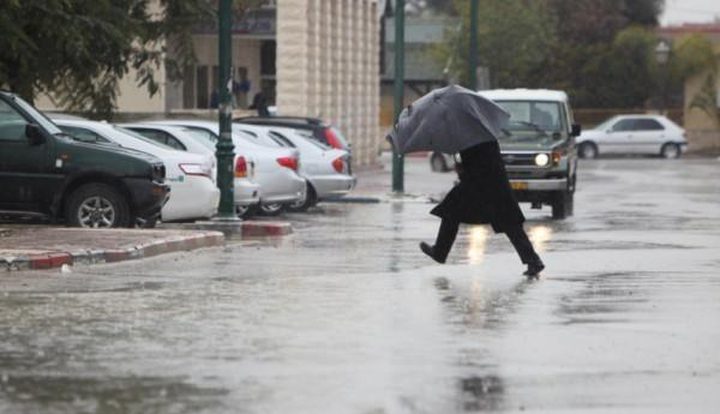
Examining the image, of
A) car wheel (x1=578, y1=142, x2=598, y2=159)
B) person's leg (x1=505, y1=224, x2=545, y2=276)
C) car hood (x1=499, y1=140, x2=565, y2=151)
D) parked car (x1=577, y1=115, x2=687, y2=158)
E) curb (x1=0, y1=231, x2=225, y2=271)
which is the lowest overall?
car wheel (x1=578, y1=142, x2=598, y2=159)

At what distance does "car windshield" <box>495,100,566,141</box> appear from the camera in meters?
31.5

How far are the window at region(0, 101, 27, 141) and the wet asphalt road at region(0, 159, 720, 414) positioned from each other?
2985mm

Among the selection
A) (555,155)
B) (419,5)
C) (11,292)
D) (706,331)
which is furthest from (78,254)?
(419,5)

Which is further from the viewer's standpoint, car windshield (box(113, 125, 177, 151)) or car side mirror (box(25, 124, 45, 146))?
car windshield (box(113, 125, 177, 151))

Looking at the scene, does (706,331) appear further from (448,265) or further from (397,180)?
(397,180)

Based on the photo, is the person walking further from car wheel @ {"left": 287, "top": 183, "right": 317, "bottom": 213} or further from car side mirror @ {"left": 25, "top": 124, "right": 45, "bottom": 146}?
car wheel @ {"left": 287, "top": 183, "right": 317, "bottom": 213}

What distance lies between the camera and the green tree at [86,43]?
27406 millimetres

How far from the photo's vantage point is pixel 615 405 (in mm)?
10250

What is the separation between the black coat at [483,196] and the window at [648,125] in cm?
5177

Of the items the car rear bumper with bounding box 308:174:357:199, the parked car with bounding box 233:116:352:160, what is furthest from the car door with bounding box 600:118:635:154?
the car rear bumper with bounding box 308:174:357:199

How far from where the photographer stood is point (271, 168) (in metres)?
30.1

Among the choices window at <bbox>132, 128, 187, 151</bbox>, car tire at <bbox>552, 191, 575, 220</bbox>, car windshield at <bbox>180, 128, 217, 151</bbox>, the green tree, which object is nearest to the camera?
the green tree

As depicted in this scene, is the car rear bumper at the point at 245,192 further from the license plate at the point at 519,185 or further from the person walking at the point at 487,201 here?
the person walking at the point at 487,201

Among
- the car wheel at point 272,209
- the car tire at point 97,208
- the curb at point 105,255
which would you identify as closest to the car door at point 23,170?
the car tire at point 97,208
